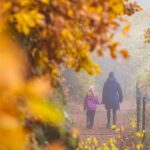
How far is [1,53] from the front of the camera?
1.59 meters

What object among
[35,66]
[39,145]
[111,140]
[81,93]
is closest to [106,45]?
[35,66]

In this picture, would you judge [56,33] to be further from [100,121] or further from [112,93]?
[100,121]

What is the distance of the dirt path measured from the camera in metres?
16.6

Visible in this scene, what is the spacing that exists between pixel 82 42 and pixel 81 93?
22617 millimetres

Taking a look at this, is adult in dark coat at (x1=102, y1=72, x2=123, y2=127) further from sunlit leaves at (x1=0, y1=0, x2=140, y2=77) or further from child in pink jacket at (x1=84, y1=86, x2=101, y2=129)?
sunlit leaves at (x1=0, y1=0, x2=140, y2=77)

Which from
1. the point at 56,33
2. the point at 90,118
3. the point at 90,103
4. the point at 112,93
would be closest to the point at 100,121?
the point at 90,118

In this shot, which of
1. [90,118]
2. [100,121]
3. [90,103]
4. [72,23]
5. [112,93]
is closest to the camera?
[72,23]

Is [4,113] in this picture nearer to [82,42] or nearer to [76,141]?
[82,42]

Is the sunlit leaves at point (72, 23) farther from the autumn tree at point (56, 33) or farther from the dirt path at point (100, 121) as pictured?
the dirt path at point (100, 121)

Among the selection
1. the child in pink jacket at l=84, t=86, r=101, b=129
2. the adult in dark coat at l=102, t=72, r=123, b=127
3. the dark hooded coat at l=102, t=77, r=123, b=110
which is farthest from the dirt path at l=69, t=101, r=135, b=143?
the dark hooded coat at l=102, t=77, r=123, b=110

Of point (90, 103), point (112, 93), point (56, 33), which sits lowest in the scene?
point (90, 103)

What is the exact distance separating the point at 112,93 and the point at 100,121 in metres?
2.85

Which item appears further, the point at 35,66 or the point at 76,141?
the point at 76,141

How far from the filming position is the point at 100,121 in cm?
2003
